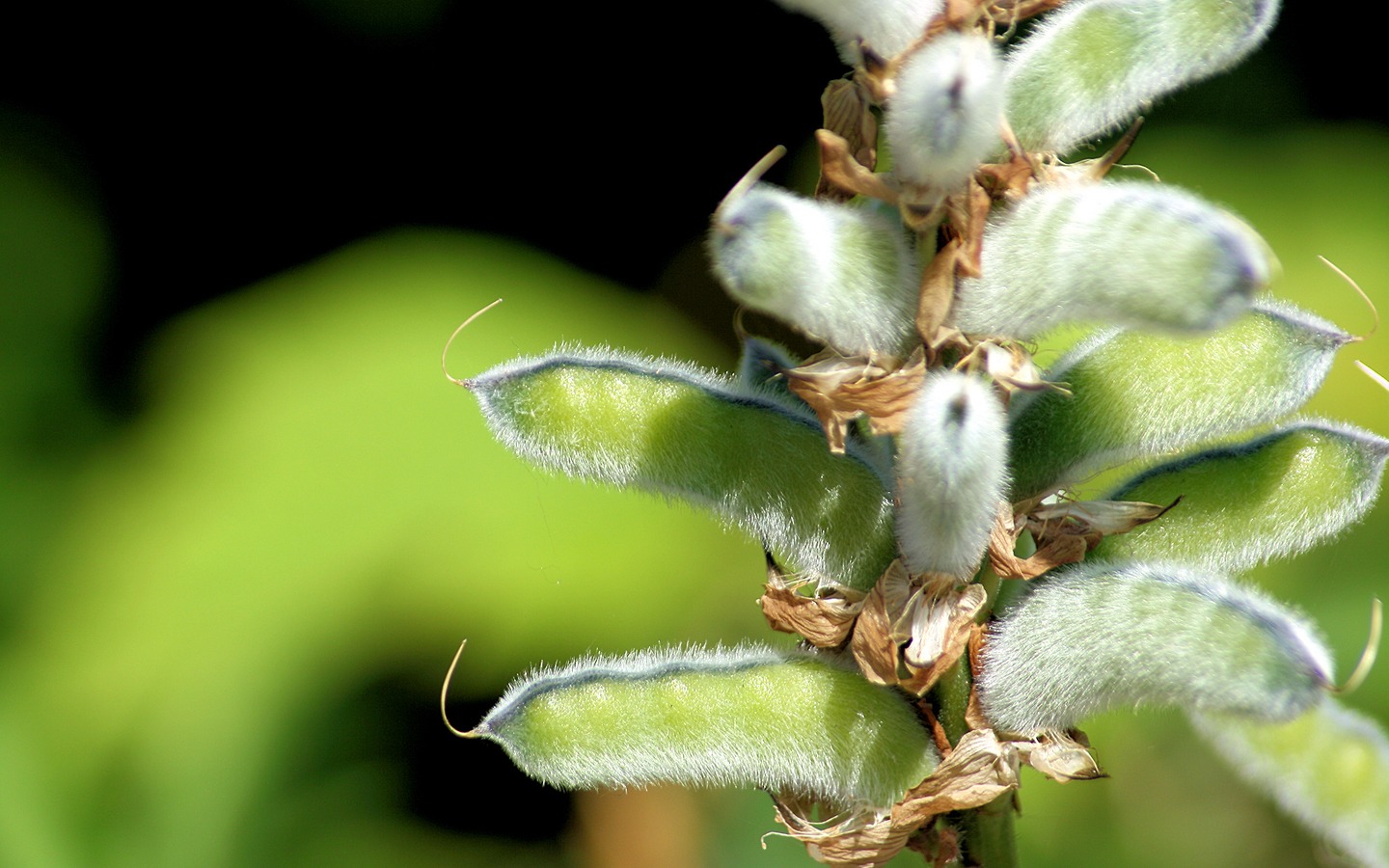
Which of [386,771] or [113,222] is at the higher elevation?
[113,222]

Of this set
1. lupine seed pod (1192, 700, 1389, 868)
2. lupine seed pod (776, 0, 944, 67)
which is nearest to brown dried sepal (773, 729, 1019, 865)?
lupine seed pod (1192, 700, 1389, 868)

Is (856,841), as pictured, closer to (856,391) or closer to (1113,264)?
(856,391)

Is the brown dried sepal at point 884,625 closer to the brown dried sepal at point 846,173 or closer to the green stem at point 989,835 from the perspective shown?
the green stem at point 989,835

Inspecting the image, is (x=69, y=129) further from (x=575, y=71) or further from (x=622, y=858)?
(x=622, y=858)

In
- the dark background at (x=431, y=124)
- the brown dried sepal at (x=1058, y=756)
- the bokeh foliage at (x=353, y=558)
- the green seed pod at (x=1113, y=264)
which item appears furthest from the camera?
the dark background at (x=431, y=124)

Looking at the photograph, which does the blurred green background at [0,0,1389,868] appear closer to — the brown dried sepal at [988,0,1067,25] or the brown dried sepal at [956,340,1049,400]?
the brown dried sepal at [956,340,1049,400]

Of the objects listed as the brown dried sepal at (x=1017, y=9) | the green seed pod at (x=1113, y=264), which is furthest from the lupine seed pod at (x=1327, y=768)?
the brown dried sepal at (x=1017, y=9)

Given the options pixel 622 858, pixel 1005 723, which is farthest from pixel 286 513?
pixel 1005 723
